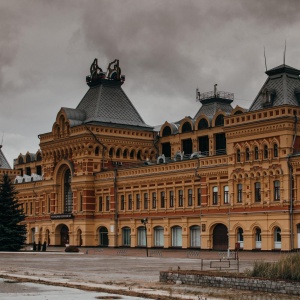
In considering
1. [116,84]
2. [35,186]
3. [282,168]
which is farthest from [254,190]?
[35,186]

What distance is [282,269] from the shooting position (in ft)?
85.4

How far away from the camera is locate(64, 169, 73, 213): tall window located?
294 feet

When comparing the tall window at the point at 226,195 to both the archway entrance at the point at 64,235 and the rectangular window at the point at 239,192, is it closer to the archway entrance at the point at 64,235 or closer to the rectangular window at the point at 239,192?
the rectangular window at the point at 239,192

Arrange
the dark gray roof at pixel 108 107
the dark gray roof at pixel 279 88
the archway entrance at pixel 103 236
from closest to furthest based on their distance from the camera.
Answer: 1. the dark gray roof at pixel 279 88
2. the archway entrance at pixel 103 236
3. the dark gray roof at pixel 108 107

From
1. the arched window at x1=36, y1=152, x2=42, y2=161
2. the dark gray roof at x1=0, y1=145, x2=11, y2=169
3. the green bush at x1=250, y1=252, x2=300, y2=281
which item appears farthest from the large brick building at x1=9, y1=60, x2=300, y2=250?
the green bush at x1=250, y1=252, x2=300, y2=281

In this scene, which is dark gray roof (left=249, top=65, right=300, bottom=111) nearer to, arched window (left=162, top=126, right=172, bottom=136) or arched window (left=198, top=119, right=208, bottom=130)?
arched window (left=198, top=119, right=208, bottom=130)

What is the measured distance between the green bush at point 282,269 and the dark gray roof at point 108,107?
59031 mm

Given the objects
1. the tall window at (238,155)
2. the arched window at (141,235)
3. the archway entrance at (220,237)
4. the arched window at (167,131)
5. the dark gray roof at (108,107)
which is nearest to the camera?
the tall window at (238,155)

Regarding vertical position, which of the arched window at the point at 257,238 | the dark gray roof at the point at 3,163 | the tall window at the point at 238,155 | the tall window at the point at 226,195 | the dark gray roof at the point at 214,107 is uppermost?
the dark gray roof at the point at 214,107

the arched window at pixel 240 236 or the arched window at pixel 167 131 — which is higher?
the arched window at pixel 167 131

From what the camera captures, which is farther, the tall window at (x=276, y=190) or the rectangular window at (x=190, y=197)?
the rectangular window at (x=190, y=197)

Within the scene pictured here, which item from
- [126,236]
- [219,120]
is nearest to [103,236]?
[126,236]

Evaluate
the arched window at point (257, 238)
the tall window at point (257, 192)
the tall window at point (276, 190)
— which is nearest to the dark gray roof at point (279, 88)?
the tall window at point (257, 192)

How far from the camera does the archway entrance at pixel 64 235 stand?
9006 centimetres
